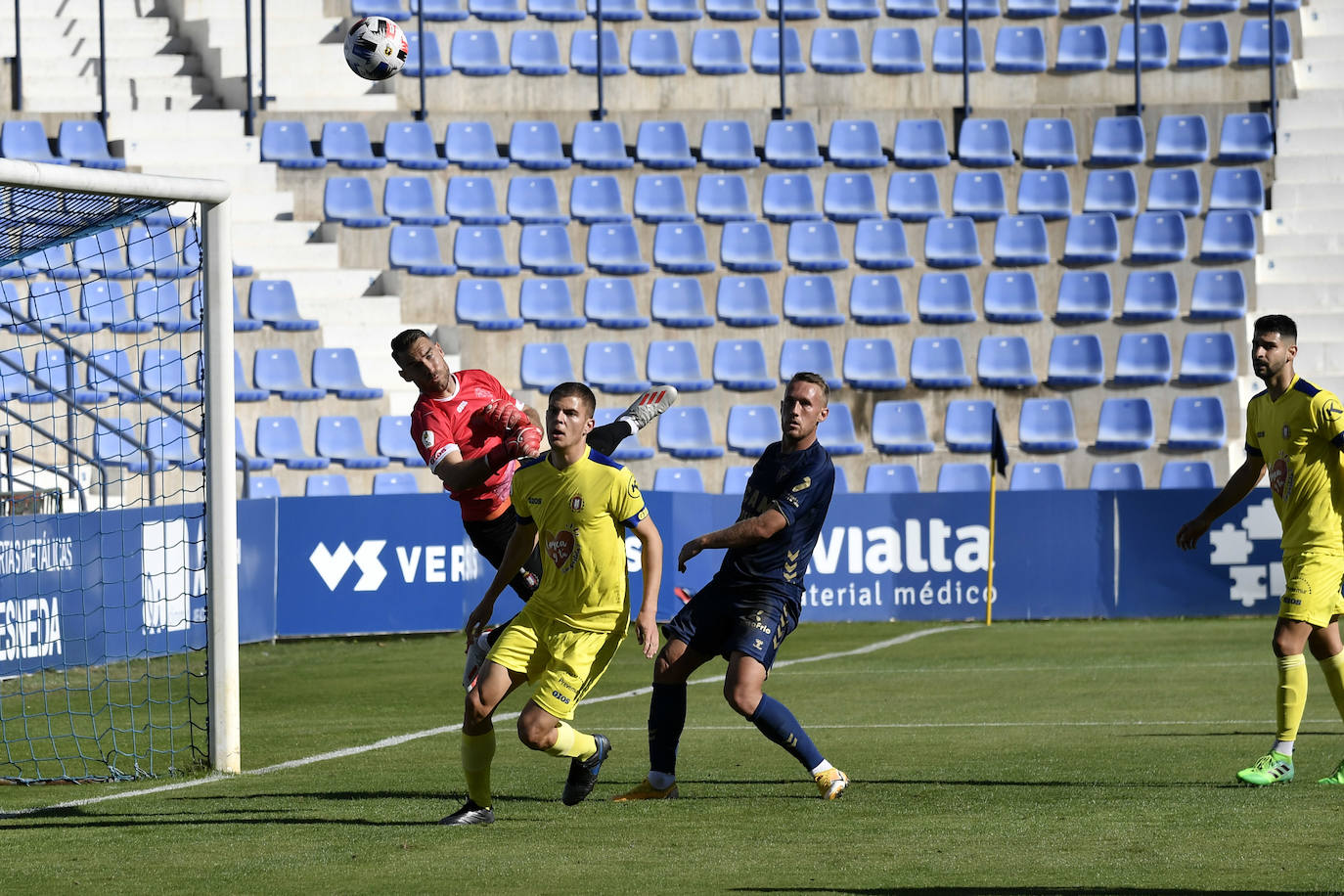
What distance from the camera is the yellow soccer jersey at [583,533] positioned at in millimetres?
7176

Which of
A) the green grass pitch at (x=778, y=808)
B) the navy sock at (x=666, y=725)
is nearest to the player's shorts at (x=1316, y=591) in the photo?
the green grass pitch at (x=778, y=808)

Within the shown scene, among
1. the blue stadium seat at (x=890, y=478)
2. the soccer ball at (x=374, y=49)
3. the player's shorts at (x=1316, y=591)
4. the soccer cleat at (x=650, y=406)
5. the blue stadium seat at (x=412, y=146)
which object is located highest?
the blue stadium seat at (x=412, y=146)

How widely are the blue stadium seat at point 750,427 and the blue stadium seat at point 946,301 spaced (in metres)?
2.64

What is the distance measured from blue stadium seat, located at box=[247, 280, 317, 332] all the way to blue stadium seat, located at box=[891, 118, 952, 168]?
840 cm

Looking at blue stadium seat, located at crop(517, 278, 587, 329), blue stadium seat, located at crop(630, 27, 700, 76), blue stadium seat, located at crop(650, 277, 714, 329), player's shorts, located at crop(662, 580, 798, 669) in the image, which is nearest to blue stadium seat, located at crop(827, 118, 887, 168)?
blue stadium seat, located at crop(630, 27, 700, 76)

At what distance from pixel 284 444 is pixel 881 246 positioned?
8.29m

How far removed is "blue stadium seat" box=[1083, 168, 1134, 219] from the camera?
2386 cm

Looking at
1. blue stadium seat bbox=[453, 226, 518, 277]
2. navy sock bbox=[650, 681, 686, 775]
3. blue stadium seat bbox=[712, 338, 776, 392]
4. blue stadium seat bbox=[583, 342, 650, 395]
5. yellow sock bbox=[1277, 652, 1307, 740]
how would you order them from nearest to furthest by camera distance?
navy sock bbox=[650, 681, 686, 775] → yellow sock bbox=[1277, 652, 1307, 740] → blue stadium seat bbox=[583, 342, 650, 395] → blue stadium seat bbox=[712, 338, 776, 392] → blue stadium seat bbox=[453, 226, 518, 277]

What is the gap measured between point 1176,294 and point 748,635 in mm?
16861

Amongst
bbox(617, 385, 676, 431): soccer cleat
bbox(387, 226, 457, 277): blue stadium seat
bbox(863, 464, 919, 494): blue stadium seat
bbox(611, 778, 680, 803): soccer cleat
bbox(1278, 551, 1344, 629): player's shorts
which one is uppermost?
bbox(387, 226, 457, 277): blue stadium seat

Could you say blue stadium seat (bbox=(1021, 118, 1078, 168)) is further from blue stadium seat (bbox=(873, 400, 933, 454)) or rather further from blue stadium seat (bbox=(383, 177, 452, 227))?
blue stadium seat (bbox=(383, 177, 452, 227))

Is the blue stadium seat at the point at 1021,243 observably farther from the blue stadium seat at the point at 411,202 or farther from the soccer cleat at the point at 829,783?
the soccer cleat at the point at 829,783

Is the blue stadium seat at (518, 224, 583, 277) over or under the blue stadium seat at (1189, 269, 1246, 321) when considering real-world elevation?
over

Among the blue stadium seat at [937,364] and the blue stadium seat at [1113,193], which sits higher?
the blue stadium seat at [1113,193]
